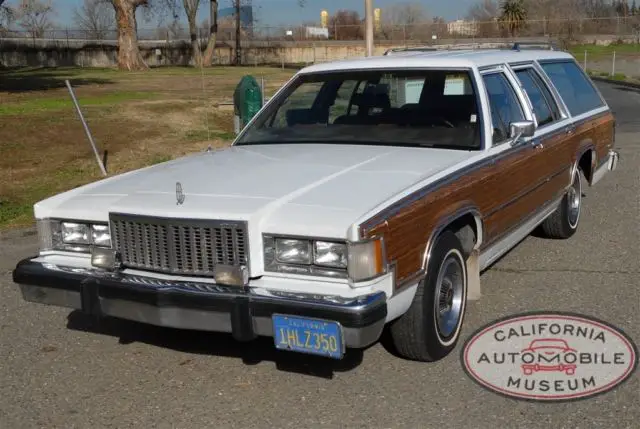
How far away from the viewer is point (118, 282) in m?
4.06

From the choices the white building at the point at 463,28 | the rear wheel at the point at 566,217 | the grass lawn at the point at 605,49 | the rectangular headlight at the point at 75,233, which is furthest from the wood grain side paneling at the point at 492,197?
the white building at the point at 463,28

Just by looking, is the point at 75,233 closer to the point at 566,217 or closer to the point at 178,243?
the point at 178,243

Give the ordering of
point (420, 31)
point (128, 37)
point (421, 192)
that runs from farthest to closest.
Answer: point (420, 31) < point (128, 37) < point (421, 192)

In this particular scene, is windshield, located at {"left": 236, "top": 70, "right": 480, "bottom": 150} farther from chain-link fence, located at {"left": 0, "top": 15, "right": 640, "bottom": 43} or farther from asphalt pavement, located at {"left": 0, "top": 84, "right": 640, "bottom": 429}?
chain-link fence, located at {"left": 0, "top": 15, "right": 640, "bottom": 43}

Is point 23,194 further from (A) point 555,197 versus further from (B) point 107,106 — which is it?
(B) point 107,106

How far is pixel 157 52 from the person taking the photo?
5256 cm

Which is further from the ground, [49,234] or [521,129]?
[521,129]

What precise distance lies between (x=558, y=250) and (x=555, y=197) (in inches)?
23.6

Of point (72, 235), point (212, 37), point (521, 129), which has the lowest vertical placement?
point (72, 235)

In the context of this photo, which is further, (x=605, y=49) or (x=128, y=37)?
(x=605, y=49)

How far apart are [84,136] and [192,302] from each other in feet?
37.2

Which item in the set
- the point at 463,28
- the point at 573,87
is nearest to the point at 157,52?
the point at 463,28

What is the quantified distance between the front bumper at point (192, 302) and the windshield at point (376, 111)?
1772 mm

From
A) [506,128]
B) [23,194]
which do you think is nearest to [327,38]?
[23,194]
